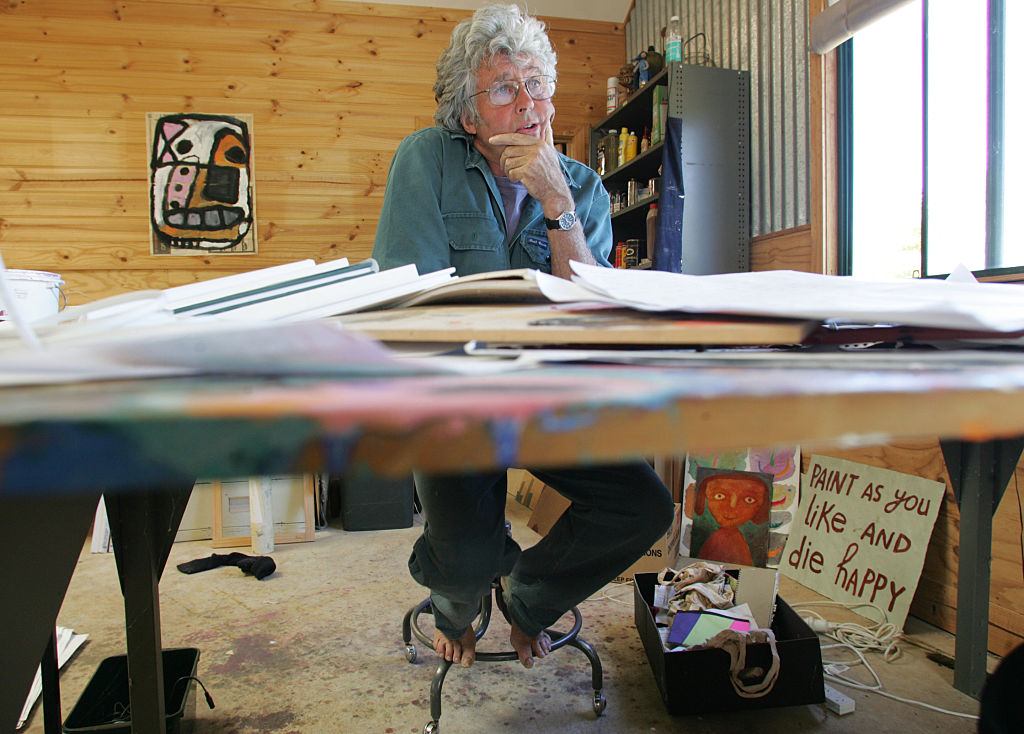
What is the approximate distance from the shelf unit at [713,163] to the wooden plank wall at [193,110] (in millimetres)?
1808

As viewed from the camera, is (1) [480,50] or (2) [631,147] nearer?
(1) [480,50]

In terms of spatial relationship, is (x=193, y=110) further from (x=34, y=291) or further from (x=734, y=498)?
(x=734, y=498)

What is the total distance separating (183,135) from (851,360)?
164 inches

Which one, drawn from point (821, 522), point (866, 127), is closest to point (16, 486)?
point (821, 522)

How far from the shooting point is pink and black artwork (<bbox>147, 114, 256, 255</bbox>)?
3633 millimetres

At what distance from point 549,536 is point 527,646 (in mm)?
300

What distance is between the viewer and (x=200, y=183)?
3668 mm

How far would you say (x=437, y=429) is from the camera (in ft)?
0.63

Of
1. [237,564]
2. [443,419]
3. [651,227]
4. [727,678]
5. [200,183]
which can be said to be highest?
[200,183]

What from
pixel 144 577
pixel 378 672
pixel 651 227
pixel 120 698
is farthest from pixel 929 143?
pixel 120 698

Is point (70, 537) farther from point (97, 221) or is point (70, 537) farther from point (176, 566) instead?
point (97, 221)

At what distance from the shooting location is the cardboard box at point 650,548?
2.08m

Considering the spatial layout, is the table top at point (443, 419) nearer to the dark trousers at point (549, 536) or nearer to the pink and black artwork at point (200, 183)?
the dark trousers at point (549, 536)

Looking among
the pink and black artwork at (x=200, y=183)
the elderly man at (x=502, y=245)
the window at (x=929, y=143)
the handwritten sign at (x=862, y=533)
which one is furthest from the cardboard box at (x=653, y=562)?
the pink and black artwork at (x=200, y=183)
